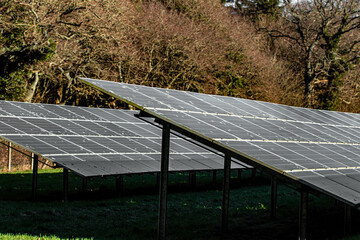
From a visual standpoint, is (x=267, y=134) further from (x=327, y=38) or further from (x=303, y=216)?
(x=327, y=38)

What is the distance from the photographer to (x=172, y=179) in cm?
2642

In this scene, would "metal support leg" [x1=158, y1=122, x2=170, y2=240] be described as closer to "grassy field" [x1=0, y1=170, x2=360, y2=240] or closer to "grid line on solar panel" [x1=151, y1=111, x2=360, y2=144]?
"grid line on solar panel" [x1=151, y1=111, x2=360, y2=144]

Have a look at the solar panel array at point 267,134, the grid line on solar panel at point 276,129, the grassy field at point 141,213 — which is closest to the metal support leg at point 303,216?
the solar panel array at point 267,134

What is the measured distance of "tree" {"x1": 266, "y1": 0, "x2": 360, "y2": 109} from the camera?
4109cm

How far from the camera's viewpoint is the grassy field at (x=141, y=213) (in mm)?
12594

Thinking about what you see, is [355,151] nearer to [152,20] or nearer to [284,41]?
[152,20]

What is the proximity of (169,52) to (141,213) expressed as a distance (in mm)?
22310

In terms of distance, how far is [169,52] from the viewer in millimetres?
36469

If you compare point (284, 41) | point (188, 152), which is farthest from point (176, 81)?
point (284, 41)

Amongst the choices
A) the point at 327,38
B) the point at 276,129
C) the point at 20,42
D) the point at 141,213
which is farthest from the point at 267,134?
the point at 327,38

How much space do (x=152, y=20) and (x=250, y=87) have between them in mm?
10196

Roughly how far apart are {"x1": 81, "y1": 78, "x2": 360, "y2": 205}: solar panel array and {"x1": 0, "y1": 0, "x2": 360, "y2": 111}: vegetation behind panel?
47.3 ft

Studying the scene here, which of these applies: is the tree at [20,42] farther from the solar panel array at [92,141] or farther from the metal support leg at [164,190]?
the metal support leg at [164,190]

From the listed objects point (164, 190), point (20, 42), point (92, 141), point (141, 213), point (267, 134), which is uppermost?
point (20, 42)
